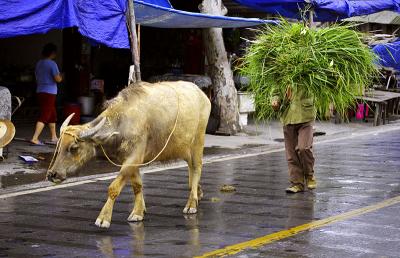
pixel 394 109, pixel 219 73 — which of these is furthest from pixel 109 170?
pixel 394 109

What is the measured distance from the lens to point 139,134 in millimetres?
8367

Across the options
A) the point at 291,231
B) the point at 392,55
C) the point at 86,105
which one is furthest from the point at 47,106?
the point at 392,55

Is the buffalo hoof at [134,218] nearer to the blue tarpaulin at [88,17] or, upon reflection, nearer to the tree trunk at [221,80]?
the blue tarpaulin at [88,17]

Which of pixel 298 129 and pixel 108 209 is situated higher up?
pixel 298 129

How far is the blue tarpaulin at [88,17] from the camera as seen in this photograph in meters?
12.1

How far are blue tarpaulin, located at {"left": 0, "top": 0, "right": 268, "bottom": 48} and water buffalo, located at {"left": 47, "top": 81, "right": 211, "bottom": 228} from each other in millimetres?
3706

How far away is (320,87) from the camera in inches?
410

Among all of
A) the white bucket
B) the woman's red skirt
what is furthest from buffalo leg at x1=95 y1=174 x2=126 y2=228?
the white bucket

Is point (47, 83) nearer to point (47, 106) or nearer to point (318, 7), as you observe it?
point (47, 106)

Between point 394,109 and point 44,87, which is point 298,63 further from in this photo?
point 394,109

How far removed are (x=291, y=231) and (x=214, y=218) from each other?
1046 millimetres

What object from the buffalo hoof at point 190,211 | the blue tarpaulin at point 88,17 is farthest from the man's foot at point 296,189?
the blue tarpaulin at point 88,17

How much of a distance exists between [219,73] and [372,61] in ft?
24.0

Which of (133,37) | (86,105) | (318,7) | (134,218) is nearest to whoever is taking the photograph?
(134,218)
